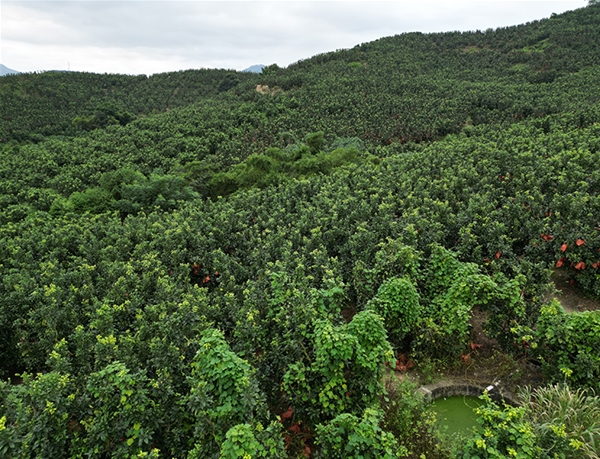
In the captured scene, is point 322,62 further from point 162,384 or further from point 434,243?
point 162,384

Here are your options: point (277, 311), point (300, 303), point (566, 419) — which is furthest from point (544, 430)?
point (277, 311)

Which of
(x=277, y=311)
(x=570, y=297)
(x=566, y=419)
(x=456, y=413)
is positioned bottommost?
(x=456, y=413)

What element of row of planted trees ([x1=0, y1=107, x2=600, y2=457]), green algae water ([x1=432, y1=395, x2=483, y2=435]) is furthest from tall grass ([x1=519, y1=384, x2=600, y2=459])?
green algae water ([x1=432, y1=395, x2=483, y2=435])

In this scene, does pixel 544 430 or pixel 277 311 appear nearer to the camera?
pixel 544 430

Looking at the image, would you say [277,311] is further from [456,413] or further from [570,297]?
[570,297]

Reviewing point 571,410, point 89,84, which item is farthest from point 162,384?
point 89,84

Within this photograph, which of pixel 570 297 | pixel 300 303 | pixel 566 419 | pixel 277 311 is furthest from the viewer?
pixel 570 297

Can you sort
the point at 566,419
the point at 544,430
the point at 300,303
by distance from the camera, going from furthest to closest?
1. the point at 300,303
2. the point at 566,419
3. the point at 544,430
